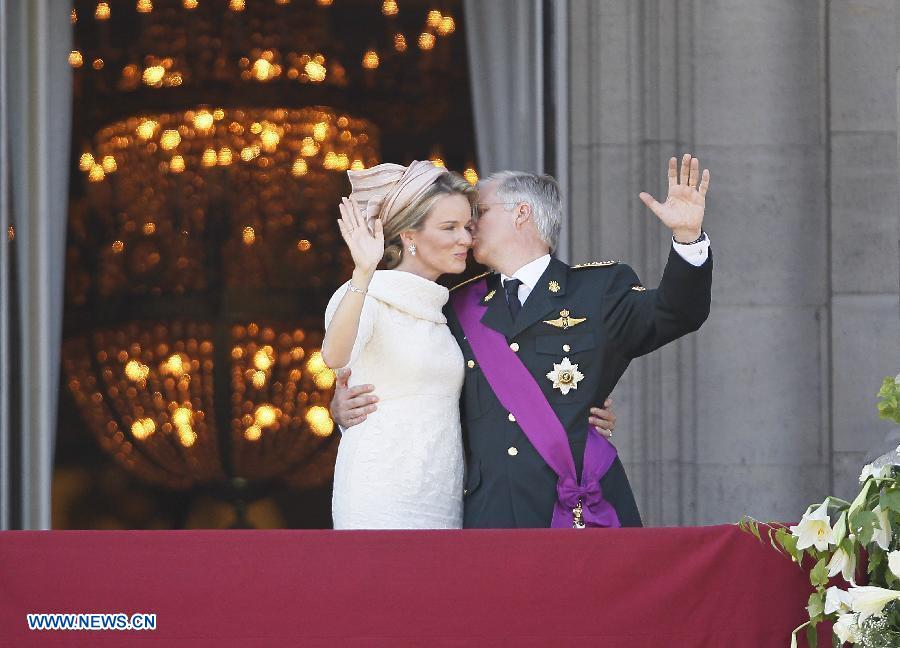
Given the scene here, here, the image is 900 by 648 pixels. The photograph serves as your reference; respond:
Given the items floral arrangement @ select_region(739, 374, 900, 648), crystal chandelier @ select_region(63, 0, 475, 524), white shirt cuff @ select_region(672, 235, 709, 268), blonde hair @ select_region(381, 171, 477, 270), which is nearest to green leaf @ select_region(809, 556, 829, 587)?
floral arrangement @ select_region(739, 374, 900, 648)

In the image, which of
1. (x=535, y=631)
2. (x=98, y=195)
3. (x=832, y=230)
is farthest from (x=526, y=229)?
(x=98, y=195)

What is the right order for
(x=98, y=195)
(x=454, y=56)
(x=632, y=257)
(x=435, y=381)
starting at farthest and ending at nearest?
(x=98, y=195), (x=454, y=56), (x=632, y=257), (x=435, y=381)

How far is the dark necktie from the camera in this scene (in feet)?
15.3

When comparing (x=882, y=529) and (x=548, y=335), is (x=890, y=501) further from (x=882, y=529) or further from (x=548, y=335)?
(x=548, y=335)

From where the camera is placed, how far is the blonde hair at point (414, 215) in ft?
15.1

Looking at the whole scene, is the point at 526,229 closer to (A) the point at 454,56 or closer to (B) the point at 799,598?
(B) the point at 799,598

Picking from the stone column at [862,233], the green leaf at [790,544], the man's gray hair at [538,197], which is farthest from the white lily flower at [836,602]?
the stone column at [862,233]

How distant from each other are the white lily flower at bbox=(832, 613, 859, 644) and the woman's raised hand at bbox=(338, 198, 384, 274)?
56.3 inches

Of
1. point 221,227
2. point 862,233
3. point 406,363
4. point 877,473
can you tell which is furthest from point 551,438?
point 221,227

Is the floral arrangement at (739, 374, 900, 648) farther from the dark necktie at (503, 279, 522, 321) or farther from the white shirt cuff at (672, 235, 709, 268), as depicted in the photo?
the dark necktie at (503, 279, 522, 321)

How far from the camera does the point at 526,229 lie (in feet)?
15.5

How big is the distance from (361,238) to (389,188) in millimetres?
363

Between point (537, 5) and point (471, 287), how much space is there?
2.63 metres

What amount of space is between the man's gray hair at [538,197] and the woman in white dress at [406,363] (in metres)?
0.19
